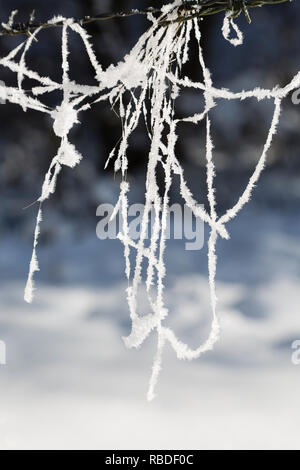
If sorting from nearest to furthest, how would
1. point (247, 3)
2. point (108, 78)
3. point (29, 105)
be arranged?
point (247, 3) < point (108, 78) < point (29, 105)

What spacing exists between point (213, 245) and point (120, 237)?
0.50 metres

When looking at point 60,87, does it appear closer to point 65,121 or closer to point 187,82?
point 65,121

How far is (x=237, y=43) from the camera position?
2.91 meters

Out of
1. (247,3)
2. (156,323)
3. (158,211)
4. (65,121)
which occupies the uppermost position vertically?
(247,3)

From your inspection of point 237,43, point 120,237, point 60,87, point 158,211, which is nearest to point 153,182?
point 158,211

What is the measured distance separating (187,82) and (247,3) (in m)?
0.46

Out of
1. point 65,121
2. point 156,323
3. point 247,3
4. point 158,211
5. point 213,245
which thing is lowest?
point 156,323

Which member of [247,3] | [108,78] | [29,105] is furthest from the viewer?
[29,105]

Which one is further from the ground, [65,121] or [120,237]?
[65,121]

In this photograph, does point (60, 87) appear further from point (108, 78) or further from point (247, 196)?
point (247, 196)

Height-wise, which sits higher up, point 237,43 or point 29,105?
point 237,43

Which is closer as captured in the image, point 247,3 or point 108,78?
point 247,3

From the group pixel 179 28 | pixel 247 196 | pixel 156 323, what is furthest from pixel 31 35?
pixel 156 323

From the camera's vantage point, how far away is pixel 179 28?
283 centimetres
